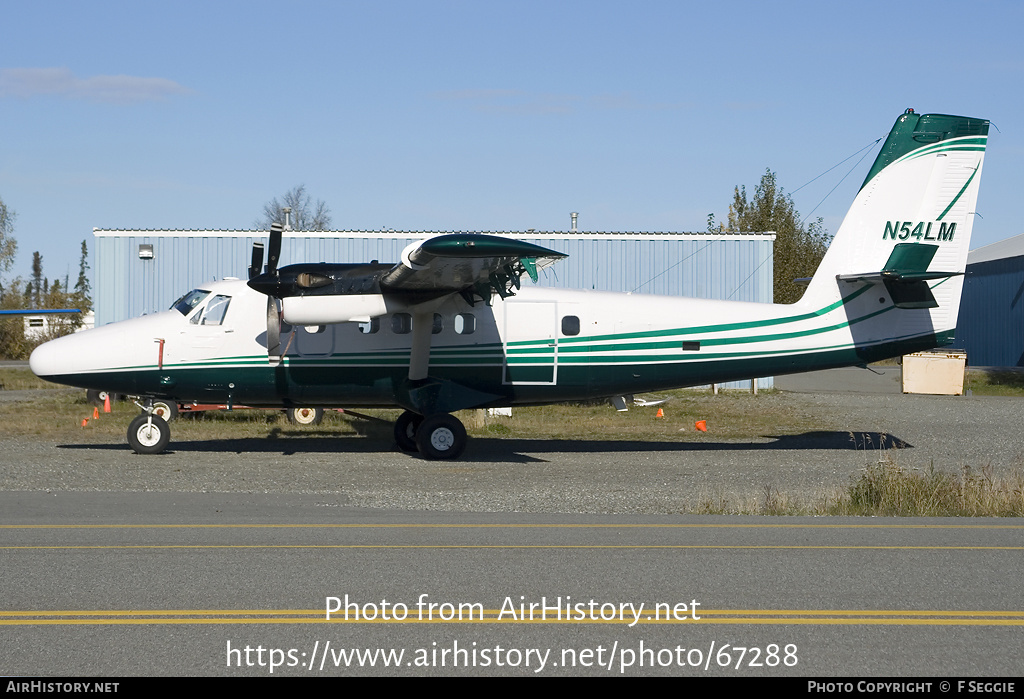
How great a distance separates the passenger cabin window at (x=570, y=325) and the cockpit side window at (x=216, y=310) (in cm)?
581

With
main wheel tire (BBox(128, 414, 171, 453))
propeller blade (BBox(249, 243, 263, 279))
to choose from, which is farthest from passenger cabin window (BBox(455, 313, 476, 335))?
main wheel tire (BBox(128, 414, 171, 453))

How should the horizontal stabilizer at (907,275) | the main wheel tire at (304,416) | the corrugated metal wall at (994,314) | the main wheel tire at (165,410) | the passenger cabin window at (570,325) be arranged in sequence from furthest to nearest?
the corrugated metal wall at (994,314) → the main wheel tire at (304,416) → the main wheel tire at (165,410) → the passenger cabin window at (570,325) → the horizontal stabilizer at (907,275)

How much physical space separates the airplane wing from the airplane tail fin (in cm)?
569

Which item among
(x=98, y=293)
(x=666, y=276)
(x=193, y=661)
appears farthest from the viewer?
(x=666, y=276)

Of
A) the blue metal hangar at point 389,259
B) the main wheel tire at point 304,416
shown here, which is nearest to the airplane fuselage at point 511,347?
the main wheel tire at point 304,416

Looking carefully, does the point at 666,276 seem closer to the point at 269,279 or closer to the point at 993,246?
the point at 269,279

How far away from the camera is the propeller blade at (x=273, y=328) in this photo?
16.9m

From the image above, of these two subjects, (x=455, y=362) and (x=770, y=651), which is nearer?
(x=770, y=651)

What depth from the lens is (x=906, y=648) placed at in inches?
229

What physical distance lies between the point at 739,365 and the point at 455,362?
503cm

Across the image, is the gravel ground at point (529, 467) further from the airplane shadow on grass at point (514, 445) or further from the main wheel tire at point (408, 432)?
the main wheel tire at point (408, 432)

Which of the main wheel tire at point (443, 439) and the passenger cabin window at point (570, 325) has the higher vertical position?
the passenger cabin window at point (570, 325)

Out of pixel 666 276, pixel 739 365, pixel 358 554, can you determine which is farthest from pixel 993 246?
pixel 358 554

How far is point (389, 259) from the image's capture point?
27.5m
